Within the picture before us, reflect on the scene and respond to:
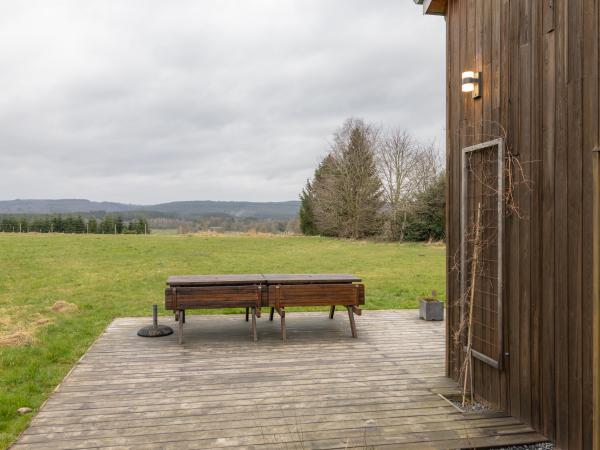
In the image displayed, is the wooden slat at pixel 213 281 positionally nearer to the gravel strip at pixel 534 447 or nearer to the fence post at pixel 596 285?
the gravel strip at pixel 534 447

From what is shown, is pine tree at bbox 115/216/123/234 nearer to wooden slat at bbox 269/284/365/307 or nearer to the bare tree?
the bare tree

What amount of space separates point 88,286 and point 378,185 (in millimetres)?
21396

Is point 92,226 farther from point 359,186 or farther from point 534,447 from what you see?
point 534,447

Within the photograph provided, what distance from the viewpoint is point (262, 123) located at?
3972 centimetres

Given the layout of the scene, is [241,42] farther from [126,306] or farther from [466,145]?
[466,145]

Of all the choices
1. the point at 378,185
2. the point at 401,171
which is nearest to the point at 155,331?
the point at 401,171

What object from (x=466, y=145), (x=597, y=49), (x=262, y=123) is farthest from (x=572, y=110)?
(x=262, y=123)

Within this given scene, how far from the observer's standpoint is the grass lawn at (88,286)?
4.74 m

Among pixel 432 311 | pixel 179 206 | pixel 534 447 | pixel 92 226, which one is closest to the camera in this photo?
pixel 534 447

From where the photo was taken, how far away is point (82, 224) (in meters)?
36.2

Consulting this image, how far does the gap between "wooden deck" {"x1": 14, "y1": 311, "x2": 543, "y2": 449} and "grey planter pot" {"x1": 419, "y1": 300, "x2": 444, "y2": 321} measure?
937 millimetres

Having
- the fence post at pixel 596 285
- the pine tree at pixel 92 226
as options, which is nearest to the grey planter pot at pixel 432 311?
the fence post at pixel 596 285

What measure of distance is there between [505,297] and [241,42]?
1731 centimetres

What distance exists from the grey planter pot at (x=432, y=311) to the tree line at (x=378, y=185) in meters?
19.0
